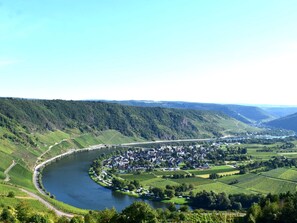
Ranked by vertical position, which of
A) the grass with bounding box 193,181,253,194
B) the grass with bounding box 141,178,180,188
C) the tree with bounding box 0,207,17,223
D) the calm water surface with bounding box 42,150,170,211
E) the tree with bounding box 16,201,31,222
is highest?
the tree with bounding box 0,207,17,223

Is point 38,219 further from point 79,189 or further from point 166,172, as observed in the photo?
point 166,172

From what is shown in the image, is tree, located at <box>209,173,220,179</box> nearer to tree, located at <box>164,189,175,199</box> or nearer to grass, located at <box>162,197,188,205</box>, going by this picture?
grass, located at <box>162,197,188,205</box>

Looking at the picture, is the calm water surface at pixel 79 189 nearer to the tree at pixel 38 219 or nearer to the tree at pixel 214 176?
the tree at pixel 214 176

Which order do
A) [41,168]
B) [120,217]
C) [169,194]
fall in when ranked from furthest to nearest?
[41,168], [169,194], [120,217]

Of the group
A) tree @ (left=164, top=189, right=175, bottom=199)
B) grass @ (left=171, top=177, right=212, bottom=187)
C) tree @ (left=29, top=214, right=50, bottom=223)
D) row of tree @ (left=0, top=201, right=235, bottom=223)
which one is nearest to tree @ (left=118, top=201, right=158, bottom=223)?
row of tree @ (left=0, top=201, right=235, bottom=223)

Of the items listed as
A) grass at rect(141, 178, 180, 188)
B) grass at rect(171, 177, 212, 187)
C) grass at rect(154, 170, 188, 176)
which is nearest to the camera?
grass at rect(141, 178, 180, 188)

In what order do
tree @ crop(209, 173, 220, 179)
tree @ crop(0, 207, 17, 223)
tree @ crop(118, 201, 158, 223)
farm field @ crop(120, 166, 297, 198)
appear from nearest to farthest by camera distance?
tree @ crop(118, 201, 158, 223)
tree @ crop(0, 207, 17, 223)
farm field @ crop(120, 166, 297, 198)
tree @ crop(209, 173, 220, 179)

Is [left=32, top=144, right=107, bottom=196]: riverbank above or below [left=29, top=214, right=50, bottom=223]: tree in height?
below

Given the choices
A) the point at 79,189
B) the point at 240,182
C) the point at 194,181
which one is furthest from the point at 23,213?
the point at 240,182
